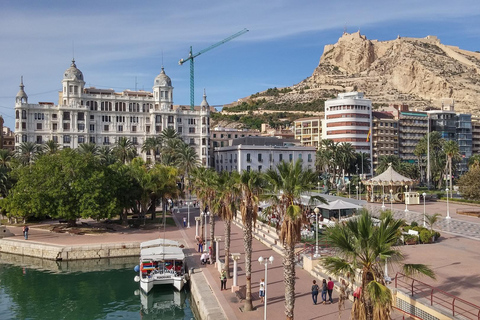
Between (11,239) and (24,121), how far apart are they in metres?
58.1

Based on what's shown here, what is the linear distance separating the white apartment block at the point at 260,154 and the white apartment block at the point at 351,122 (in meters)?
24.5

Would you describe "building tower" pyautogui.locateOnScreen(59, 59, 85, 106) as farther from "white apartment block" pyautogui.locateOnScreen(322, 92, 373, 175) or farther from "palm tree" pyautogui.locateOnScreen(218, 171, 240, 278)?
"palm tree" pyautogui.locateOnScreen(218, 171, 240, 278)

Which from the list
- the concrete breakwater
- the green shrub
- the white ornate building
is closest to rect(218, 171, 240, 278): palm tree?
Result: the concrete breakwater

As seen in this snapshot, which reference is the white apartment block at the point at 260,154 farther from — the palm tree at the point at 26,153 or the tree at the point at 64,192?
the tree at the point at 64,192

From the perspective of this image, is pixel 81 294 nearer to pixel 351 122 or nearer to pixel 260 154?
pixel 260 154

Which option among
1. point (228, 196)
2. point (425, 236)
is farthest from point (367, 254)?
point (425, 236)

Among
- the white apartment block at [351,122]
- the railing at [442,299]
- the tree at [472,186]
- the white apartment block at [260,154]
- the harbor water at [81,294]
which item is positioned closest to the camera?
the railing at [442,299]

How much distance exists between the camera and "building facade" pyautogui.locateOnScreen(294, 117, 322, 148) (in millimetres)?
145750

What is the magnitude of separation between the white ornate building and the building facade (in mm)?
45916

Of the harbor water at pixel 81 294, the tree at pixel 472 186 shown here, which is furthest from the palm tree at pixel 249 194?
the tree at pixel 472 186

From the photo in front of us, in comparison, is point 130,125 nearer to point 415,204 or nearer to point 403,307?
point 415,204

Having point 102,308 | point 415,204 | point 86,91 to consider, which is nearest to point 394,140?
Result: point 415,204

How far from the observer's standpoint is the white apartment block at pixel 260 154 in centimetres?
10138

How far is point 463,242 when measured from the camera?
3906 cm
